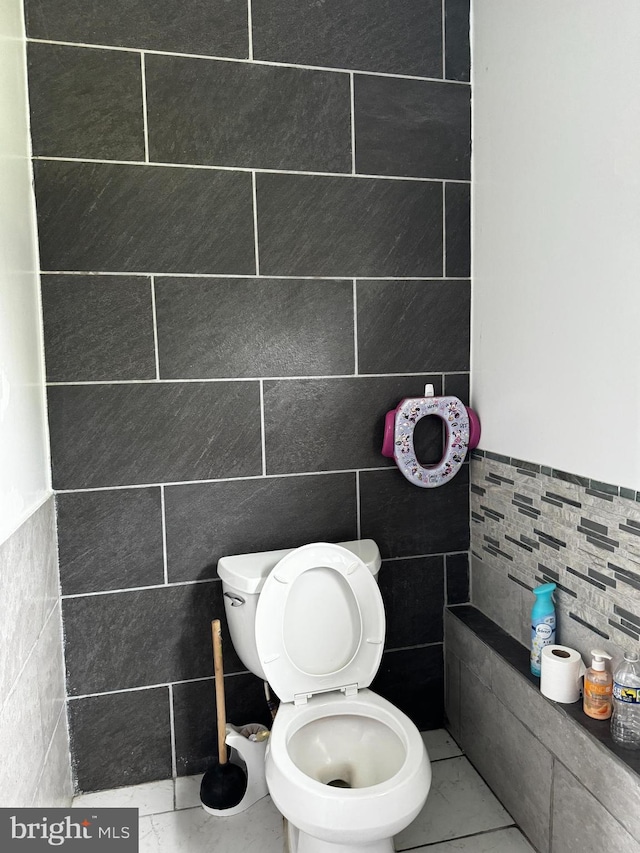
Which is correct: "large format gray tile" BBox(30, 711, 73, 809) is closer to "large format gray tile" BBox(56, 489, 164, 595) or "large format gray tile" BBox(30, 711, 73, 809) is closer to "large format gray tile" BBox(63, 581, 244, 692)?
"large format gray tile" BBox(63, 581, 244, 692)

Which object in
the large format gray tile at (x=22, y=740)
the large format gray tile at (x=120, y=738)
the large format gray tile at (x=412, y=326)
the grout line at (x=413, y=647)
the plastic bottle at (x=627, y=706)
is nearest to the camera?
the large format gray tile at (x=22, y=740)

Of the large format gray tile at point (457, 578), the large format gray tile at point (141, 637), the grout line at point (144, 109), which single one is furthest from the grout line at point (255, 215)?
the large format gray tile at point (457, 578)

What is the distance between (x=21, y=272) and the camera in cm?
147

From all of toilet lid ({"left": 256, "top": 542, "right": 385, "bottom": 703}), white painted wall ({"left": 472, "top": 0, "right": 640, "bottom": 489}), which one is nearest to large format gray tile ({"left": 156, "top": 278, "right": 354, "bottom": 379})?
white painted wall ({"left": 472, "top": 0, "right": 640, "bottom": 489})

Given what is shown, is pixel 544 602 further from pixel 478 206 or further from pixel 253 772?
pixel 478 206

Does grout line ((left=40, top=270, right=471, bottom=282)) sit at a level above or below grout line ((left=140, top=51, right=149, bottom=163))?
below

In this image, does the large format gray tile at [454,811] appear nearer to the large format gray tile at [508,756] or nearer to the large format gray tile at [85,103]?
the large format gray tile at [508,756]

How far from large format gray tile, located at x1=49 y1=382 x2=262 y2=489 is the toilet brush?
0.47 m

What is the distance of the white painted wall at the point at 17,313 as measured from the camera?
1301mm

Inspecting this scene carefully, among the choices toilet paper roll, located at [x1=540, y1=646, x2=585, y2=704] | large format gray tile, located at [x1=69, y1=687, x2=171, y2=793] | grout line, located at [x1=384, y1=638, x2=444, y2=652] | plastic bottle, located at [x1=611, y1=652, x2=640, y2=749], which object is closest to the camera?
plastic bottle, located at [x1=611, y1=652, x2=640, y2=749]

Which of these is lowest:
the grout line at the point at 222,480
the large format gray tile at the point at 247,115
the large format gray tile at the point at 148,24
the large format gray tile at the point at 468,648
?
the large format gray tile at the point at 468,648

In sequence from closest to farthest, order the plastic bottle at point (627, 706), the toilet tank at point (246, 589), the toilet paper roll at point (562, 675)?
the plastic bottle at point (627, 706), the toilet paper roll at point (562, 675), the toilet tank at point (246, 589)

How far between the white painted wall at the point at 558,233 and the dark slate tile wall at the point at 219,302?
129 mm

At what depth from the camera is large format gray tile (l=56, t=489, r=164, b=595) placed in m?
1.72
